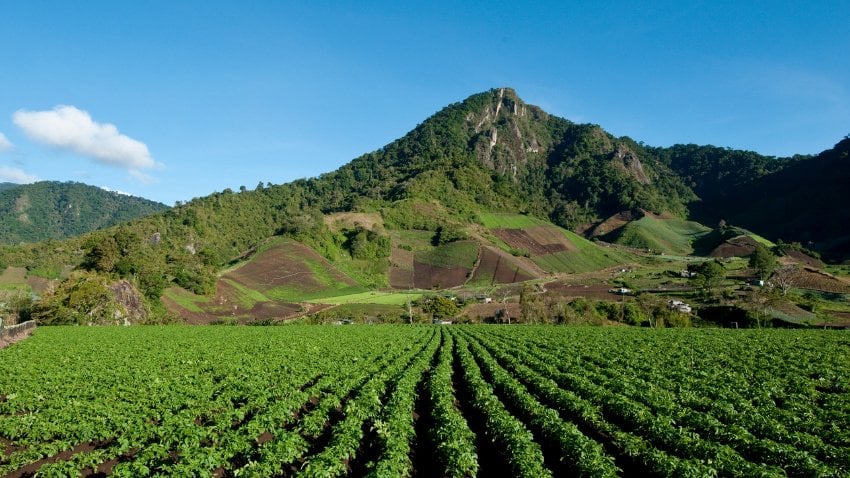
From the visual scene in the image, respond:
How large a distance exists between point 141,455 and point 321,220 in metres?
162

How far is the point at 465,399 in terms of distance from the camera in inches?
958

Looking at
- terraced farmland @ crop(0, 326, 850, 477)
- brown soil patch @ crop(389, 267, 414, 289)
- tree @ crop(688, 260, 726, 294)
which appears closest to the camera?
terraced farmland @ crop(0, 326, 850, 477)

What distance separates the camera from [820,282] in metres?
112

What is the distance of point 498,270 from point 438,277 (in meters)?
20.1

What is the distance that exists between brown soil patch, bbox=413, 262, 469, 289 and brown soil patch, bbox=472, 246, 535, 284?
16.3ft

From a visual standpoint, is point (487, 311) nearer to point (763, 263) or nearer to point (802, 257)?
Result: point (763, 263)

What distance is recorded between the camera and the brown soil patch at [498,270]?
14950 cm

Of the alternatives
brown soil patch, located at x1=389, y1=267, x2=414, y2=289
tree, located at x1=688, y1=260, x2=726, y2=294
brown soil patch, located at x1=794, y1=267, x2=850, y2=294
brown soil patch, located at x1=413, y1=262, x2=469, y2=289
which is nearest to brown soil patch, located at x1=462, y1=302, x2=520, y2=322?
brown soil patch, located at x1=413, y1=262, x2=469, y2=289

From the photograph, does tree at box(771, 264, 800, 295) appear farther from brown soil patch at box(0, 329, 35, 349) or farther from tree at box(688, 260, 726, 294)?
brown soil patch at box(0, 329, 35, 349)

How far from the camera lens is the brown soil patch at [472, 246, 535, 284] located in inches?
5886

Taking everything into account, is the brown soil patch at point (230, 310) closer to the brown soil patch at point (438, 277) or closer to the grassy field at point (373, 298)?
the grassy field at point (373, 298)

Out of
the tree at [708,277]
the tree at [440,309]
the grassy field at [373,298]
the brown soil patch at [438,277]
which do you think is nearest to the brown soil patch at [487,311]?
→ the tree at [440,309]

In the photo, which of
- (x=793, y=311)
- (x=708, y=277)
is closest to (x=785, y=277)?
(x=708, y=277)

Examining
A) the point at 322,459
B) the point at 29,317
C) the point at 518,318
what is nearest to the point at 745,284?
the point at 518,318
